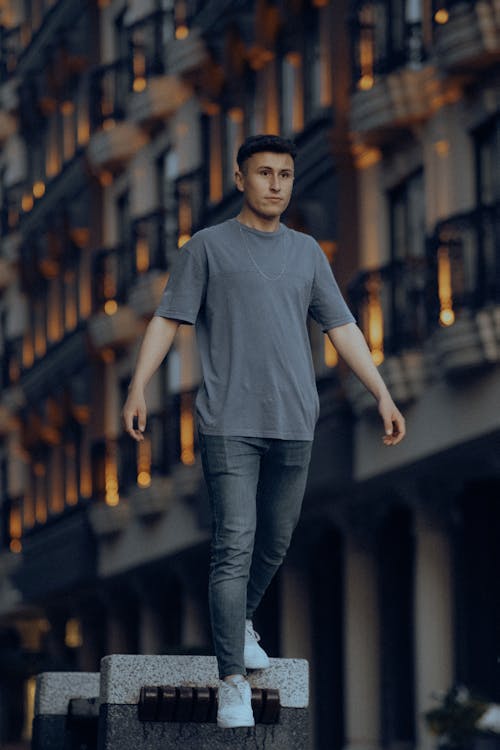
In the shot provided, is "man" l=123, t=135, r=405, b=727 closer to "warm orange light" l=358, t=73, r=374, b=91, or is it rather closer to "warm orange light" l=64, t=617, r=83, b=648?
"warm orange light" l=358, t=73, r=374, b=91

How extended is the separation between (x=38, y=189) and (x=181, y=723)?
36.8 m

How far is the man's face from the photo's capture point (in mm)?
7965

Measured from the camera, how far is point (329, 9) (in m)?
25.4

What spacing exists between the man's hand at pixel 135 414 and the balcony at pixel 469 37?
12.7 m

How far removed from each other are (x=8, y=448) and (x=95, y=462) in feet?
39.3

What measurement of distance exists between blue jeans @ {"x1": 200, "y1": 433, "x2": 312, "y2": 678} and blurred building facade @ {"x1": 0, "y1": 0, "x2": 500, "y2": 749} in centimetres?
366

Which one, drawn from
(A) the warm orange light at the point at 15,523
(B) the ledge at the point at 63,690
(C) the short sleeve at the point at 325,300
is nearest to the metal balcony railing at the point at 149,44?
(A) the warm orange light at the point at 15,523

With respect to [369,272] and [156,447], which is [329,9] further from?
[156,447]

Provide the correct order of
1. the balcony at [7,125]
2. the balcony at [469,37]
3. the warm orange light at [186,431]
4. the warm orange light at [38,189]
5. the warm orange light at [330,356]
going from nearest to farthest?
the balcony at [469,37]
the warm orange light at [330,356]
the warm orange light at [186,431]
the warm orange light at [38,189]
the balcony at [7,125]

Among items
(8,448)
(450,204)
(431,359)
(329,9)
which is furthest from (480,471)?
(8,448)

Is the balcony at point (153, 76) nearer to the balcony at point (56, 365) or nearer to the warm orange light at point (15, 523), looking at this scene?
the balcony at point (56, 365)

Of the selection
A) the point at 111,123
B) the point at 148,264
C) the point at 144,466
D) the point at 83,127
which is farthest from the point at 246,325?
the point at 83,127

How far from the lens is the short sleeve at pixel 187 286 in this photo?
317 inches

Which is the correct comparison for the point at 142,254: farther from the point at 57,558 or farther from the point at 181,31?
the point at 57,558
